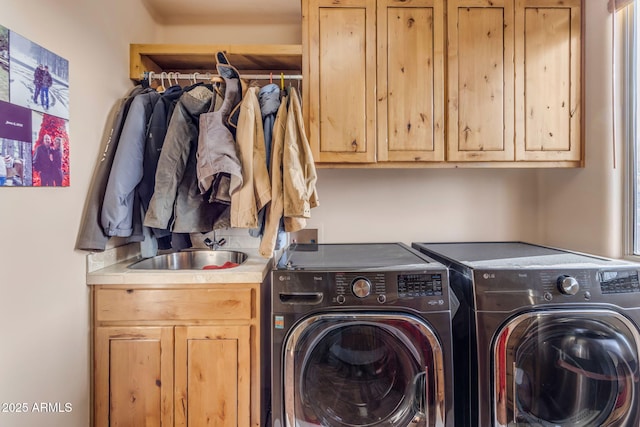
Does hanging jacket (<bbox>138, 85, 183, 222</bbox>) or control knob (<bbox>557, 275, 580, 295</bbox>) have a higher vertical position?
hanging jacket (<bbox>138, 85, 183, 222</bbox>)

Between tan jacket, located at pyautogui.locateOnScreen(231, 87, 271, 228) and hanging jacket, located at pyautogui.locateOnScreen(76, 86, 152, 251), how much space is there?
0.57m

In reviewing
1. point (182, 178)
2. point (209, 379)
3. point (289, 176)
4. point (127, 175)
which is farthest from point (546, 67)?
point (209, 379)

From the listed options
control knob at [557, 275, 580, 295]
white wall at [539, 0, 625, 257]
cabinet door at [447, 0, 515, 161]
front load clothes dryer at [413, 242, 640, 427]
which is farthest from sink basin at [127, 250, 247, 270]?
white wall at [539, 0, 625, 257]

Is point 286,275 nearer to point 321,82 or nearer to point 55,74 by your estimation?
point 321,82

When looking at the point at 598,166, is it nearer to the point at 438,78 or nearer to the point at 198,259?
the point at 438,78

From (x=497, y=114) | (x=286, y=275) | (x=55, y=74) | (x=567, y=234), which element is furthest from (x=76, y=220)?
(x=567, y=234)

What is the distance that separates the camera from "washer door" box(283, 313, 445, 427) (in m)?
1.25

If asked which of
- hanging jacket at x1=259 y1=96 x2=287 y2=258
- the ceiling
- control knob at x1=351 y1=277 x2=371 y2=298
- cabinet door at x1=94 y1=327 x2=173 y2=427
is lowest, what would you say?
cabinet door at x1=94 y1=327 x2=173 y2=427

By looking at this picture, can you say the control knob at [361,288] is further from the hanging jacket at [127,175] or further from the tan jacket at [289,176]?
the hanging jacket at [127,175]

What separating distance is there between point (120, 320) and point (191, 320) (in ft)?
1.03

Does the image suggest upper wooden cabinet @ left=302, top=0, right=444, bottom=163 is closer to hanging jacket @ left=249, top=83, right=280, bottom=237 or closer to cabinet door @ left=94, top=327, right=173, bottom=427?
hanging jacket @ left=249, top=83, right=280, bottom=237

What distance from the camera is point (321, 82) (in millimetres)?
1717

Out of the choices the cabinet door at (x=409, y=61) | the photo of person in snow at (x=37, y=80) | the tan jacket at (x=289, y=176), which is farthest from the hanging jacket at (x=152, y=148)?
the cabinet door at (x=409, y=61)

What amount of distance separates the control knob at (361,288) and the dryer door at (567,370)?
0.53 metres
